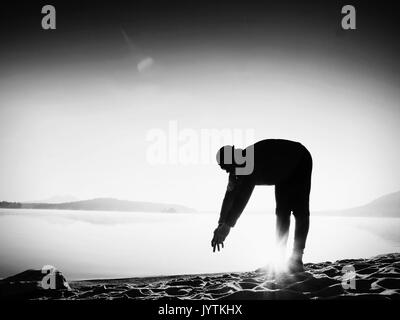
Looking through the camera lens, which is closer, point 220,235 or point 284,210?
point 220,235

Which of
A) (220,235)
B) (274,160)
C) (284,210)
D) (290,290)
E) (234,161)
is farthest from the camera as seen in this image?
(284,210)

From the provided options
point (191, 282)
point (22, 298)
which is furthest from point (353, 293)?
point (22, 298)

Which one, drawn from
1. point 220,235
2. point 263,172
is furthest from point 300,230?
point 220,235

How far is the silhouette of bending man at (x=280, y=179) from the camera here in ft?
14.8

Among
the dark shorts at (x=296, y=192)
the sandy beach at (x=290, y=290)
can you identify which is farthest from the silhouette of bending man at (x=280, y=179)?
the sandy beach at (x=290, y=290)

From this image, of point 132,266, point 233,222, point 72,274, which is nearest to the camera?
point 233,222

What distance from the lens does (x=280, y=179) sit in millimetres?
4738

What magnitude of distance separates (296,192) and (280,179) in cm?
33

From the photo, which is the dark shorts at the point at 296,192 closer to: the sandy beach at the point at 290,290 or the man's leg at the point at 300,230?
the man's leg at the point at 300,230

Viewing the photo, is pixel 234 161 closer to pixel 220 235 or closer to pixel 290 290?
pixel 220 235

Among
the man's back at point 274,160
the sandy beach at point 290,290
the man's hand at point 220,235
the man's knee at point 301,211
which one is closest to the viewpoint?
the sandy beach at point 290,290
